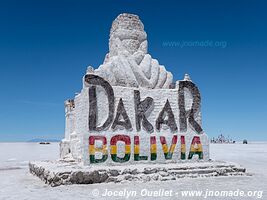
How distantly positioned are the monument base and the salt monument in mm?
32

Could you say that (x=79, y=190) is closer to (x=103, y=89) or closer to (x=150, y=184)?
(x=150, y=184)

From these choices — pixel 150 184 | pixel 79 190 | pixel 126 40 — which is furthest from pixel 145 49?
pixel 79 190

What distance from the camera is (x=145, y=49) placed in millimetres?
18891

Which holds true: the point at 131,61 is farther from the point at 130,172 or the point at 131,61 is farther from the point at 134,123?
the point at 130,172

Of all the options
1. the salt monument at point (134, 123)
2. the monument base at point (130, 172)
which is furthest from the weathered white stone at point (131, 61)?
the monument base at point (130, 172)

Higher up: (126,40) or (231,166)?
(126,40)

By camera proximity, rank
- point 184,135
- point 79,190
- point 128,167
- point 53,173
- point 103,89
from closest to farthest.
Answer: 1. point 79,190
2. point 53,173
3. point 128,167
4. point 103,89
5. point 184,135

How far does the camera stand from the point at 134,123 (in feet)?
54.1

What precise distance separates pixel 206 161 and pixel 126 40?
6916mm

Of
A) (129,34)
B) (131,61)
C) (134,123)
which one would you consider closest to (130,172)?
(134,123)

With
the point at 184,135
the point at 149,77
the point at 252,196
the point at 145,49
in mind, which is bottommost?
the point at 252,196

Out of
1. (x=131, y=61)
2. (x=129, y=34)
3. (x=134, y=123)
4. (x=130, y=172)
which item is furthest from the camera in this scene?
(x=129, y=34)

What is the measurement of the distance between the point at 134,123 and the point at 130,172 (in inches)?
102

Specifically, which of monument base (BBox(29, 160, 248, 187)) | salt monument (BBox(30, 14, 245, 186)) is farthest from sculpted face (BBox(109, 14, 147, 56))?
monument base (BBox(29, 160, 248, 187))
